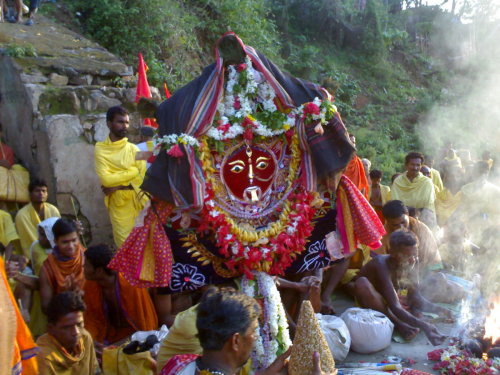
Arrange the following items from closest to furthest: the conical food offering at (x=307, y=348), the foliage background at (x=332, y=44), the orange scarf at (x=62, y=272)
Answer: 1. the conical food offering at (x=307, y=348)
2. the orange scarf at (x=62, y=272)
3. the foliage background at (x=332, y=44)

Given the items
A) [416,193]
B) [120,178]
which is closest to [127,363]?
[120,178]

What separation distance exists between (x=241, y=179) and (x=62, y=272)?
77.5 inches

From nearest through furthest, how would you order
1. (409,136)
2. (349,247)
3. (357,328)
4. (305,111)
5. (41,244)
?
(305,111) < (349,247) < (357,328) < (41,244) < (409,136)

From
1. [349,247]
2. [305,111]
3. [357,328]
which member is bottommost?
[357,328]

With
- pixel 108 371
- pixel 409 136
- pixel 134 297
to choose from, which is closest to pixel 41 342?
pixel 108 371

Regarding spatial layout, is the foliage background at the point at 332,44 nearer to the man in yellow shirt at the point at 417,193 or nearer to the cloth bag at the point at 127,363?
the man in yellow shirt at the point at 417,193

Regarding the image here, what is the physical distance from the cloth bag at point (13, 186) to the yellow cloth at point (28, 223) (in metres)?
0.81

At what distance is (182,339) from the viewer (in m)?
3.75

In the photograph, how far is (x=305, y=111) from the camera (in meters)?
4.09

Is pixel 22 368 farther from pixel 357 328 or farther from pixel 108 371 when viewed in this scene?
pixel 357 328

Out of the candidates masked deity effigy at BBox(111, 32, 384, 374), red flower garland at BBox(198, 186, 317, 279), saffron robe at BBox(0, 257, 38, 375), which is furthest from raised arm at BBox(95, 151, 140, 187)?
saffron robe at BBox(0, 257, 38, 375)

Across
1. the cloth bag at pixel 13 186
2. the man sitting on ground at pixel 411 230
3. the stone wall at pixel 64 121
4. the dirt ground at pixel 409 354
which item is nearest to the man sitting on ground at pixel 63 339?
the dirt ground at pixel 409 354

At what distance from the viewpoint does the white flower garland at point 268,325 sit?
4105mm

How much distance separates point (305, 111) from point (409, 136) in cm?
1569
